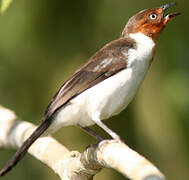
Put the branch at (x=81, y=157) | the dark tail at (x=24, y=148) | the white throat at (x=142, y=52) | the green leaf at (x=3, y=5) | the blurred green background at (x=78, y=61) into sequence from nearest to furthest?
the branch at (x=81, y=157) → the green leaf at (x=3, y=5) → the dark tail at (x=24, y=148) → the white throat at (x=142, y=52) → the blurred green background at (x=78, y=61)

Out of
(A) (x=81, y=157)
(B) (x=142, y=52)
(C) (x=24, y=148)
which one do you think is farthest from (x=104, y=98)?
(C) (x=24, y=148)

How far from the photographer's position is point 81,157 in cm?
420

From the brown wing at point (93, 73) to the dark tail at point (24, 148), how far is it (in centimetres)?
9

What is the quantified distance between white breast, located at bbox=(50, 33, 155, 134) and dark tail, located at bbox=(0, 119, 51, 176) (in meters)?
0.17

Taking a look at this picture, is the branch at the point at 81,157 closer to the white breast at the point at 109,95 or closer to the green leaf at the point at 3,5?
the white breast at the point at 109,95

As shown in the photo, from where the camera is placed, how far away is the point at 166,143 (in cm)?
672

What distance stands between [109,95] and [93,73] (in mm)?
306

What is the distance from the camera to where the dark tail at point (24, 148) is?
426cm

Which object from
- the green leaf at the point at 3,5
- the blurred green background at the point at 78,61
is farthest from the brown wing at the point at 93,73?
the blurred green background at the point at 78,61

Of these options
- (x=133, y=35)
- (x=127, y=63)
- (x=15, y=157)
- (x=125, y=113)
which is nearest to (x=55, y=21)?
(x=125, y=113)

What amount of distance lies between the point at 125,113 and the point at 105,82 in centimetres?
240

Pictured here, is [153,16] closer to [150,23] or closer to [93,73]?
[150,23]

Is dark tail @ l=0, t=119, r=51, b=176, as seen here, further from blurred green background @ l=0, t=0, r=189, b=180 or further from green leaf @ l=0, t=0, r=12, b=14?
blurred green background @ l=0, t=0, r=189, b=180

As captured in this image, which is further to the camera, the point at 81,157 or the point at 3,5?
the point at 81,157
